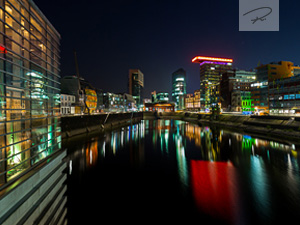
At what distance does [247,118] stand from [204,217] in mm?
60114

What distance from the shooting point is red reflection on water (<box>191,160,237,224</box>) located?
12.1m

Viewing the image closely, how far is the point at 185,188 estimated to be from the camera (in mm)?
15930

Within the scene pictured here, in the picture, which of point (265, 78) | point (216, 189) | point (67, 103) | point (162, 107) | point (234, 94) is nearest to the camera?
point (216, 189)

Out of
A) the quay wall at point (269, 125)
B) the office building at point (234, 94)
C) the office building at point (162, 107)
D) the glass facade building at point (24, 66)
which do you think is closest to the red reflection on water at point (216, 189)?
the glass facade building at point (24, 66)

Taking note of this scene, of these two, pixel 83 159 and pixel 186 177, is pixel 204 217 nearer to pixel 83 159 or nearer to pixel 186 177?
pixel 186 177

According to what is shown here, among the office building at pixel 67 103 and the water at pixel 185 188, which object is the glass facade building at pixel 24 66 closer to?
the water at pixel 185 188

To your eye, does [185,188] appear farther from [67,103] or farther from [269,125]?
[67,103]

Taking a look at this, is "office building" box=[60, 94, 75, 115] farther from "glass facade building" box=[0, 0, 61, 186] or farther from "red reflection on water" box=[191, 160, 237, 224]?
"glass facade building" box=[0, 0, 61, 186]

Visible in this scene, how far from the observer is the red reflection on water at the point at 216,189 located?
12.1 meters

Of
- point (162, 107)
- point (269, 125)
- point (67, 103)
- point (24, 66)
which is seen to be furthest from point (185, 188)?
point (162, 107)

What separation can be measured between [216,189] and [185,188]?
287cm

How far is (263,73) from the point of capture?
120m

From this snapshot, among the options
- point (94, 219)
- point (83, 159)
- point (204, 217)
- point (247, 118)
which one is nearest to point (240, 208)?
point (204, 217)

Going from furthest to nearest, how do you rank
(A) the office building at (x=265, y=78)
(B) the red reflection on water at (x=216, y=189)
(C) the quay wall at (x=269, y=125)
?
(A) the office building at (x=265, y=78)
(C) the quay wall at (x=269, y=125)
(B) the red reflection on water at (x=216, y=189)
